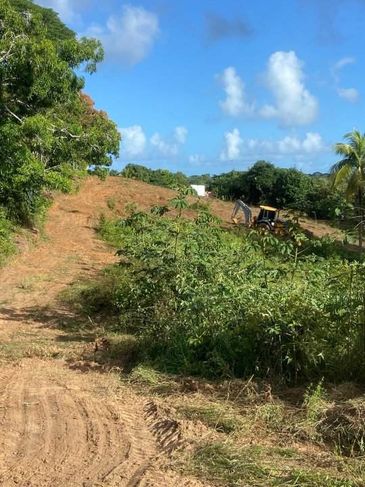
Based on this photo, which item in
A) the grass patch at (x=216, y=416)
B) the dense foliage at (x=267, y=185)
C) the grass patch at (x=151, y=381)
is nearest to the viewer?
the grass patch at (x=216, y=416)

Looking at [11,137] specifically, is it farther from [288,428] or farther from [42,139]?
[288,428]

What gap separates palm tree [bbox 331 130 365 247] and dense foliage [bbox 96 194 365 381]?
1837 centimetres

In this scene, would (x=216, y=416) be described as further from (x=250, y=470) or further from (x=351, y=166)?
(x=351, y=166)

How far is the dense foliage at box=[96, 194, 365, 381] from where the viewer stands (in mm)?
5785

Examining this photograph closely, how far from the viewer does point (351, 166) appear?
26.9 m

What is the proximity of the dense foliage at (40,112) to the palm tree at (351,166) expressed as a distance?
13.4 m

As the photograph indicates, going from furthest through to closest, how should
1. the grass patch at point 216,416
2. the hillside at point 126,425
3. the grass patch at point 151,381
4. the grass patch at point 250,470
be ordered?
the grass patch at point 151,381
the grass patch at point 216,416
the hillside at point 126,425
the grass patch at point 250,470

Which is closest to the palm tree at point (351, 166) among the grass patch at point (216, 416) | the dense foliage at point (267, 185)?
the dense foliage at point (267, 185)

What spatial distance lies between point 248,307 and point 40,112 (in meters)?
10.3

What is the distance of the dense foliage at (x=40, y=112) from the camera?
1334cm

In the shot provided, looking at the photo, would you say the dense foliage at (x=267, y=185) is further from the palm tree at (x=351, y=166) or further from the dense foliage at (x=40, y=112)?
the dense foliage at (x=40, y=112)

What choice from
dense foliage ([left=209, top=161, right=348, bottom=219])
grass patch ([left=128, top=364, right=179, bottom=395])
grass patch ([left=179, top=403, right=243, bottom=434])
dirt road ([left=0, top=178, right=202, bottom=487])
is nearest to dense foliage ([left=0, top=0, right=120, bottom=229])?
dirt road ([left=0, top=178, right=202, bottom=487])

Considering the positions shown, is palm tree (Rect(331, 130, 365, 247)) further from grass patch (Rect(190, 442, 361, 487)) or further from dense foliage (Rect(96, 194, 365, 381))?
grass patch (Rect(190, 442, 361, 487))

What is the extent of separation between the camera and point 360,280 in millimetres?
5855
